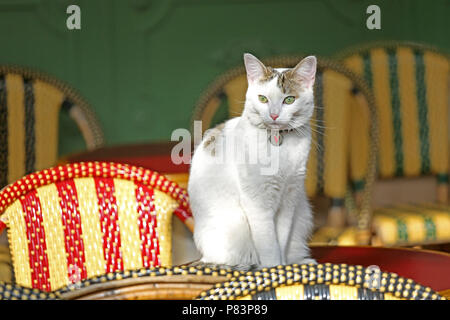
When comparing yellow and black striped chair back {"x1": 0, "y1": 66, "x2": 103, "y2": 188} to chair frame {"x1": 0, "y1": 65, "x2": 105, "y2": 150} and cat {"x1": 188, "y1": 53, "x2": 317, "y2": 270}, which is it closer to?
chair frame {"x1": 0, "y1": 65, "x2": 105, "y2": 150}

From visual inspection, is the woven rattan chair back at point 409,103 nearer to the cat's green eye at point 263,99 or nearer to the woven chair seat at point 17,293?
the cat's green eye at point 263,99

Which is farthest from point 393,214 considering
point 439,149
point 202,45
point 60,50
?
point 60,50

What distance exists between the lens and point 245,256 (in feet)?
3.30

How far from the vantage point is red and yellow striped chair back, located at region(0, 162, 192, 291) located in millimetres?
1153

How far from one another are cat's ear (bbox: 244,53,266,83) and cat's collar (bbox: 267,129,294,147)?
76 mm

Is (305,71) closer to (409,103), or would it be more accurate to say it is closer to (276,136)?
(276,136)

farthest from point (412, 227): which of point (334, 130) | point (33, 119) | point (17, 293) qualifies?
point (17, 293)

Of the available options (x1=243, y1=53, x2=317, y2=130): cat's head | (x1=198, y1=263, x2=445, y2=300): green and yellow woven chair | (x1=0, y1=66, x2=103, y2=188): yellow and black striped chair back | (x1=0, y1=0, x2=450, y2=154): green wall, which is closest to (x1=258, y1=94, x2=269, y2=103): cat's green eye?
(x1=243, y1=53, x2=317, y2=130): cat's head

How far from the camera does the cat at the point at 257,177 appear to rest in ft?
3.10

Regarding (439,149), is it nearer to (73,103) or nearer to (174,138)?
(174,138)

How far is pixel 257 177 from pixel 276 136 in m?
0.06

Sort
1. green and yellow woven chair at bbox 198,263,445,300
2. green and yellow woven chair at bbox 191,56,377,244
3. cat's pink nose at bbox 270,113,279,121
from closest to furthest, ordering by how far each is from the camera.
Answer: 1. green and yellow woven chair at bbox 198,263,445,300
2. cat's pink nose at bbox 270,113,279,121
3. green and yellow woven chair at bbox 191,56,377,244

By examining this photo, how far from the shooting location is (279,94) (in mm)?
938

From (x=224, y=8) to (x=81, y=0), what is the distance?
0.52 meters
